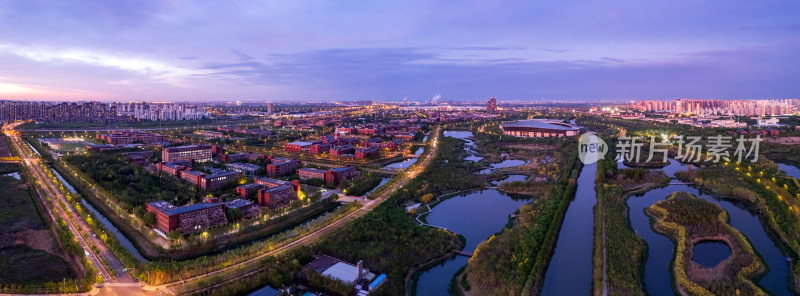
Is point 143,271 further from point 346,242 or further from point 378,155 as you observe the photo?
point 378,155

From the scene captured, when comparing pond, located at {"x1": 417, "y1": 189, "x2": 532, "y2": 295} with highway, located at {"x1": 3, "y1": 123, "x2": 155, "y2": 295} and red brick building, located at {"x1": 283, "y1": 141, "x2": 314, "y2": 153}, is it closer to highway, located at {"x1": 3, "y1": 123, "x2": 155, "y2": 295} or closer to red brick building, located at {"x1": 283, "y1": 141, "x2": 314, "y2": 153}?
highway, located at {"x1": 3, "y1": 123, "x2": 155, "y2": 295}

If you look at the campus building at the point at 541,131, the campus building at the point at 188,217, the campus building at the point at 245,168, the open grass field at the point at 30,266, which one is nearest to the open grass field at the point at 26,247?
the open grass field at the point at 30,266

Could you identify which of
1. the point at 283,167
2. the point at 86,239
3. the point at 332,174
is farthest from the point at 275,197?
the point at 283,167

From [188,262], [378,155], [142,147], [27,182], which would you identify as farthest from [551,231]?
[142,147]

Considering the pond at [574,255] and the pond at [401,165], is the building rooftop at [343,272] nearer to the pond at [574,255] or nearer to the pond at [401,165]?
the pond at [574,255]

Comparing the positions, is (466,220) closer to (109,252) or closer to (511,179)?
(511,179)
